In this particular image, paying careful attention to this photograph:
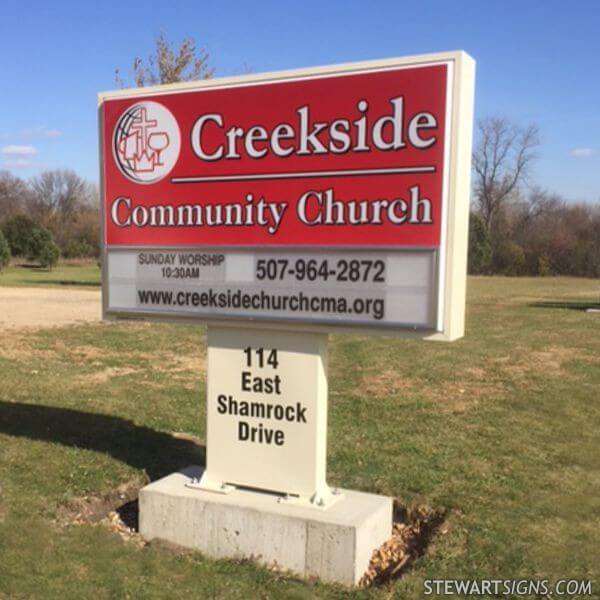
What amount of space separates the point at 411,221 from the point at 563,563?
7.19 feet

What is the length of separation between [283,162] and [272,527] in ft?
7.20

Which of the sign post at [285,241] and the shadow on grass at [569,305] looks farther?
the shadow on grass at [569,305]

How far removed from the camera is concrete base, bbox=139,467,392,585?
406 centimetres

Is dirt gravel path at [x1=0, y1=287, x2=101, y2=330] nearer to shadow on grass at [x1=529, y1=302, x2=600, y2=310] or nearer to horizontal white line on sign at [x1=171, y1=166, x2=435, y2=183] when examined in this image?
horizontal white line on sign at [x1=171, y1=166, x2=435, y2=183]

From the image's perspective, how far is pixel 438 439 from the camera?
269 inches

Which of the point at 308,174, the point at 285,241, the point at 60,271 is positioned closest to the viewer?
the point at 308,174

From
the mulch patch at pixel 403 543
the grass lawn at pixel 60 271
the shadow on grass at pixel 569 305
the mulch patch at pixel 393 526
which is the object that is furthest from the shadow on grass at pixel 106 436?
the grass lawn at pixel 60 271

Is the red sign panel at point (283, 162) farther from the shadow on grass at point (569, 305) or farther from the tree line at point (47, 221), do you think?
the tree line at point (47, 221)

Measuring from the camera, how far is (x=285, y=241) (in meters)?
4.30

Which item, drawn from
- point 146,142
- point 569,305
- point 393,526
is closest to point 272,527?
point 393,526

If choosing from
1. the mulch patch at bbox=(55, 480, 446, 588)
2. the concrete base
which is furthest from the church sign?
the mulch patch at bbox=(55, 480, 446, 588)

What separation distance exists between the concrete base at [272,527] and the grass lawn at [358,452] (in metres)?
0.12

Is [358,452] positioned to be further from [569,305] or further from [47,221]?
[47,221]

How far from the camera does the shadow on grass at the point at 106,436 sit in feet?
19.7
